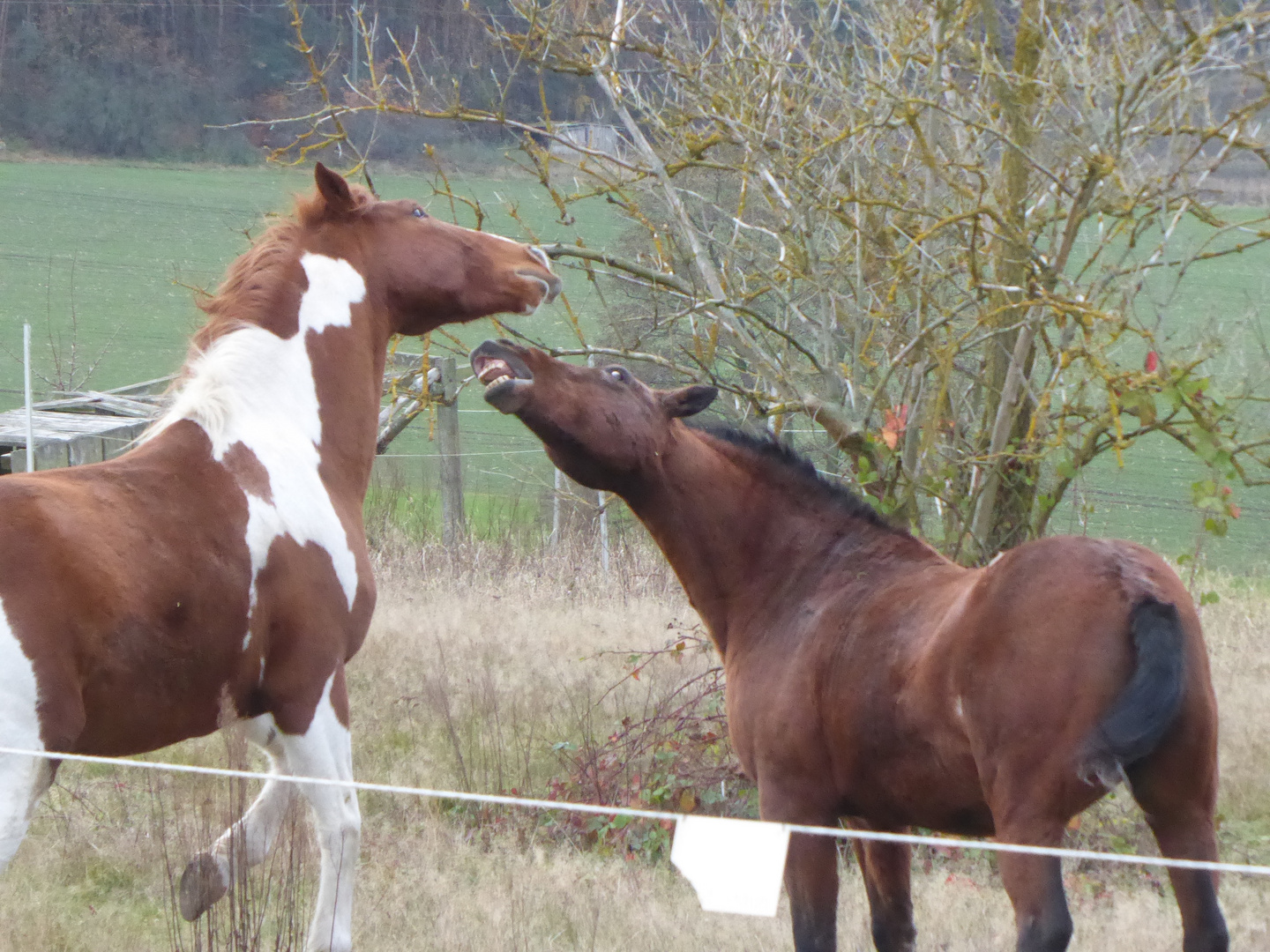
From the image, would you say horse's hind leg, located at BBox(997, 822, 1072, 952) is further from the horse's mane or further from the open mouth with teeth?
the horse's mane

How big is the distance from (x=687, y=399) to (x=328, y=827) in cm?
159

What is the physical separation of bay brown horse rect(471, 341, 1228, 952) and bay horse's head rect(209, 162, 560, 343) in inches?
33.6

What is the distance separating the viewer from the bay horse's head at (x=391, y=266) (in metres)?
3.71

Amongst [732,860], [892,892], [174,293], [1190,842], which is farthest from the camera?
[174,293]

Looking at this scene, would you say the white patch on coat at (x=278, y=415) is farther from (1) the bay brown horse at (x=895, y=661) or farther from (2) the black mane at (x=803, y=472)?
(2) the black mane at (x=803, y=472)

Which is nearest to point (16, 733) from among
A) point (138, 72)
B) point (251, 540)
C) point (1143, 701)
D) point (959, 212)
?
point (251, 540)

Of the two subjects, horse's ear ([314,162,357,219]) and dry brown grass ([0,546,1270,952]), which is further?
dry brown grass ([0,546,1270,952])

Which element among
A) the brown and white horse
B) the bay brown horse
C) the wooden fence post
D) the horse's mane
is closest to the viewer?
the bay brown horse

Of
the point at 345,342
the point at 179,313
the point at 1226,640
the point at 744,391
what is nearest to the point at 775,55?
the point at 744,391

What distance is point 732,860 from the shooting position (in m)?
2.01

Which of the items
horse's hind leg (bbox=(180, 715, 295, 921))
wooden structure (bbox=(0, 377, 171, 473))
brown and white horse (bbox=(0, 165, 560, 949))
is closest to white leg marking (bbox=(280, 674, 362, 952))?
brown and white horse (bbox=(0, 165, 560, 949))

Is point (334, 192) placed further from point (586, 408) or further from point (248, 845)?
point (248, 845)

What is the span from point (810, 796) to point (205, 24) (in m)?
26.3

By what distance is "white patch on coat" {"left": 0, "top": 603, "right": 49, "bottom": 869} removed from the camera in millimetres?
2736
